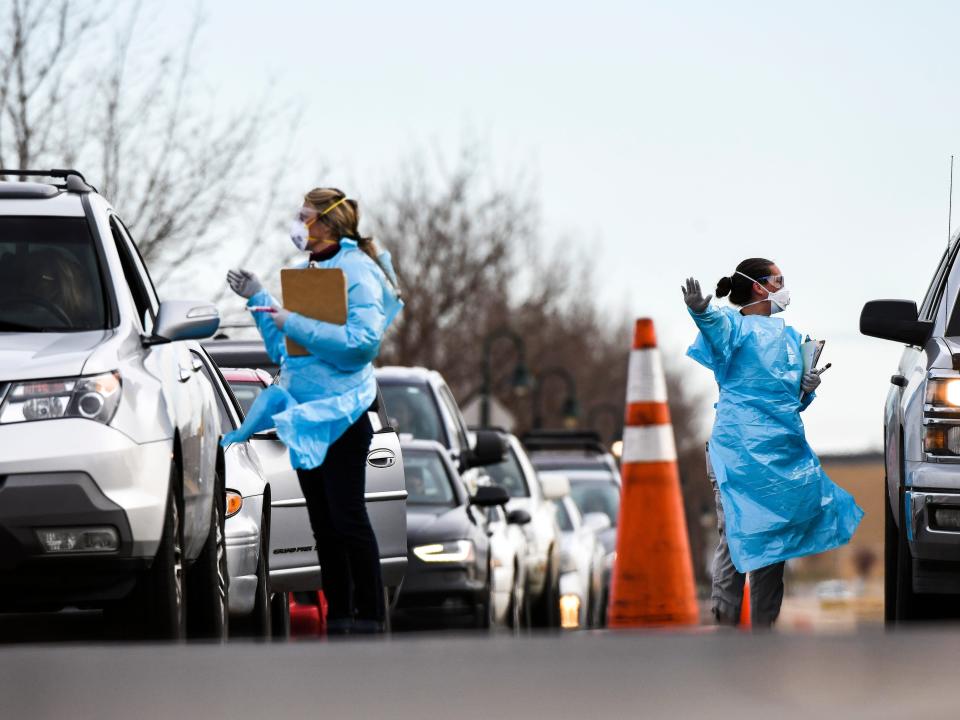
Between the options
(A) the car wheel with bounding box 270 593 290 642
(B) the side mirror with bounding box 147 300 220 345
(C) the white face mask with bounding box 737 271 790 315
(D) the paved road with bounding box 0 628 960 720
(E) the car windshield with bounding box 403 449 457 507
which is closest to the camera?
(D) the paved road with bounding box 0 628 960 720

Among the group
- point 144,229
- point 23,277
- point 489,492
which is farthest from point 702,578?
point 23,277

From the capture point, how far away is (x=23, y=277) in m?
8.04

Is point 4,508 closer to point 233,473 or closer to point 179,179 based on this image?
point 233,473

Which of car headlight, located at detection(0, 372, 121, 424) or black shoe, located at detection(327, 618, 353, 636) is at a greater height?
car headlight, located at detection(0, 372, 121, 424)

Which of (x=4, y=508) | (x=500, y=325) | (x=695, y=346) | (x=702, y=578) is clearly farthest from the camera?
(x=702, y=578)

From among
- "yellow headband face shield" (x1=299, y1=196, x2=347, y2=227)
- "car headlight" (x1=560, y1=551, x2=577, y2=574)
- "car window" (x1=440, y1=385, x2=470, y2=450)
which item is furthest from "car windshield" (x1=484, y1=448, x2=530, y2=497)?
"yellow headband face shield" (x1=299, y1=196, x2=347, y2=227)

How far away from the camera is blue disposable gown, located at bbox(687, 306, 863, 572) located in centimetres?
991

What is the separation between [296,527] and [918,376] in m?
3.53

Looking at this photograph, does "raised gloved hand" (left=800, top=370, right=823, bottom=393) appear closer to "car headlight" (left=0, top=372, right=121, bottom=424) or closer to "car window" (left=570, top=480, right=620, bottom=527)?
"car headlight" (left=0, top=372, right=121, bottom=424)

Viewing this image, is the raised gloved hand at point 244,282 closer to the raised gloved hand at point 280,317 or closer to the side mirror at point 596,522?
the raised gloved hand at point 280,317

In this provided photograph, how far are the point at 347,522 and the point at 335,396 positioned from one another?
19.6 inches

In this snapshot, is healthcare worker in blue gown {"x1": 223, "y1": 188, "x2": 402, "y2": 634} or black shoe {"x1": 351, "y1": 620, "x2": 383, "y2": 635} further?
healthcare worker in blue gown {"x1": 223, "y1": 188, "x2": 402, "y2": 634}

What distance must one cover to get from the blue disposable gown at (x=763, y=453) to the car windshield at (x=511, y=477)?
955 cm

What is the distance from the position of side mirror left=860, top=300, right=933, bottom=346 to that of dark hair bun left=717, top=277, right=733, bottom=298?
787mm
